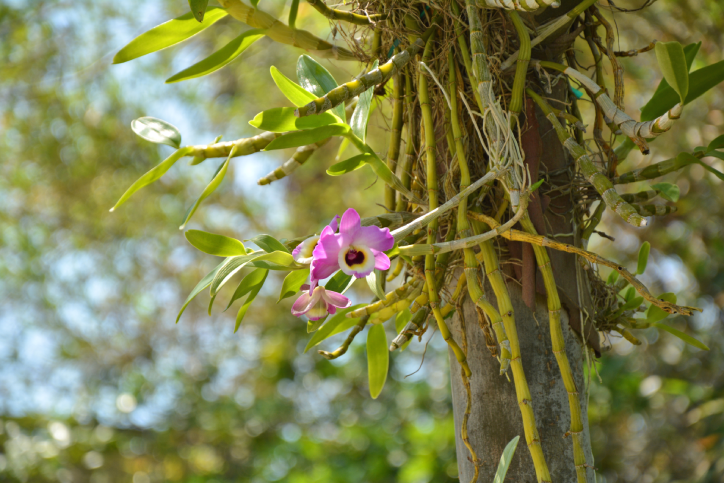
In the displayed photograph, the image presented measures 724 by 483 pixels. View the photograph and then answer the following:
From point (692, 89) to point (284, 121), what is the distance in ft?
1.10

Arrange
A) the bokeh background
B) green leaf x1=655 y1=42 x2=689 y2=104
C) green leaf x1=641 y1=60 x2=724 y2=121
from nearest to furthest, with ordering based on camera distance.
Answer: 1. green leaf x1=655 y1=42 x2=689 y2=104
2. green leaf x1=641 y1=60 x2=724 y2=121
3. the bokeh background

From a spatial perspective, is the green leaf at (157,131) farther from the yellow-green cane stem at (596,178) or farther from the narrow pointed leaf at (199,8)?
the yellow-green cane stem at (596,178)

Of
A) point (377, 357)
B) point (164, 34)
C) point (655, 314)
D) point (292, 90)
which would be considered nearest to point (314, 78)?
point (292, 90)

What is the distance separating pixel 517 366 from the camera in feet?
1.29

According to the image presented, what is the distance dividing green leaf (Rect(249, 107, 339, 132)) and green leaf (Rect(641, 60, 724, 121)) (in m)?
0.27

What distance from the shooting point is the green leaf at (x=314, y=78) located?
45 cm

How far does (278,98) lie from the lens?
215 cm

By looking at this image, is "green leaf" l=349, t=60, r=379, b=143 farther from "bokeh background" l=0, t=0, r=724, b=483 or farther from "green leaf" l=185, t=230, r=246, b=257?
"bokeh background" l=0, t=0, r=724, b=483

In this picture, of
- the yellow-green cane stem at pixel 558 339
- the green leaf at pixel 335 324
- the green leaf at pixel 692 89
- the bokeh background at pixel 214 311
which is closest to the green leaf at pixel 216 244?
the green leaf at pixel 335 324

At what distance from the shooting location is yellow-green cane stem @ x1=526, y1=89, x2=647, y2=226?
0.35 meters

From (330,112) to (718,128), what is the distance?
1787 mm

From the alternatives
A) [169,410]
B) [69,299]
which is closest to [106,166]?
[69,299]

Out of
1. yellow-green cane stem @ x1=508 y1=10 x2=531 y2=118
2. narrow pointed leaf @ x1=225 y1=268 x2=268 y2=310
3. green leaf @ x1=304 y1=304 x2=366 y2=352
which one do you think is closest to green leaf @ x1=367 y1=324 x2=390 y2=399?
green leaf @ x1=304 y1=304 x2=366 y2=352

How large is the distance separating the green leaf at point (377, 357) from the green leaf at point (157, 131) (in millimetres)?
259
